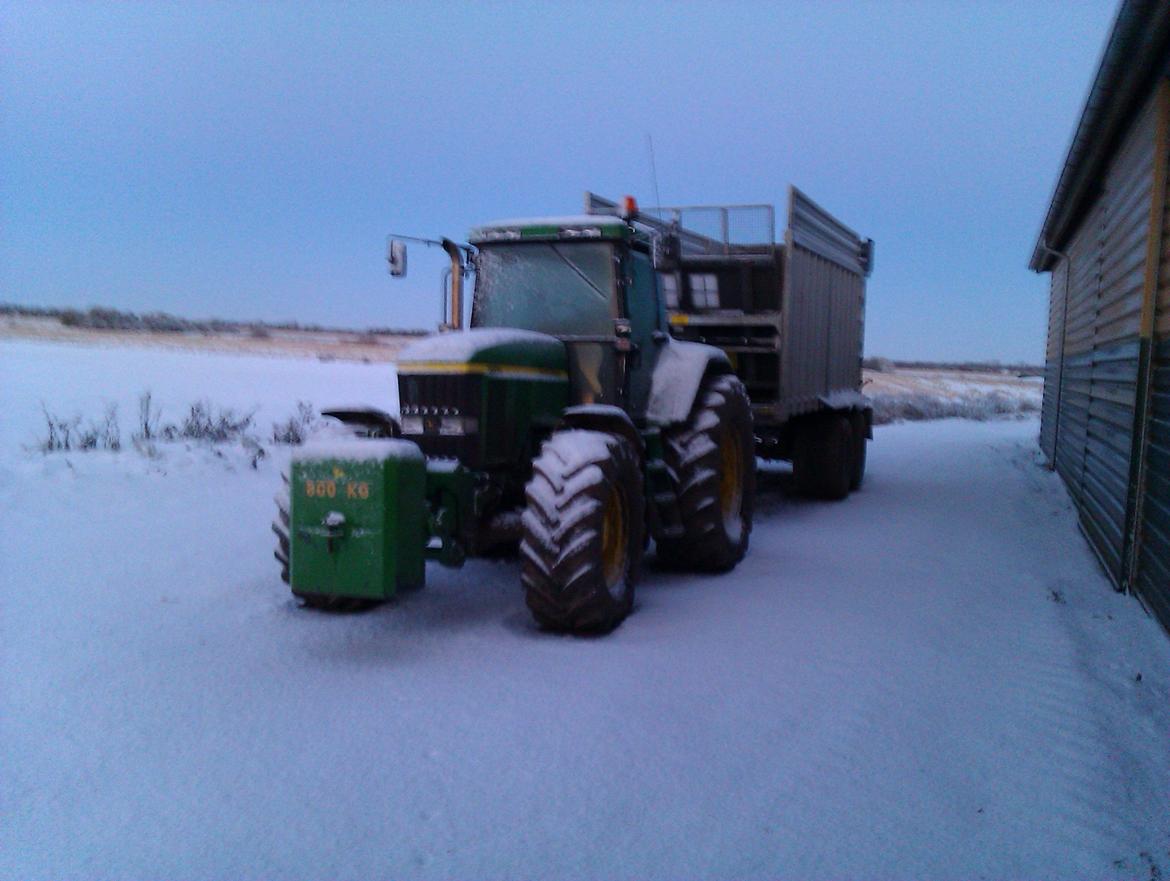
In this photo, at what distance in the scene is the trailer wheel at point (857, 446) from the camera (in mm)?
12859

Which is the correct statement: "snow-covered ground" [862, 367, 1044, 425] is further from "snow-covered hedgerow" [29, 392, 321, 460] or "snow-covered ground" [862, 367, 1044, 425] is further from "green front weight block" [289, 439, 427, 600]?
"green front weight block" [289, 439, 427, 600]

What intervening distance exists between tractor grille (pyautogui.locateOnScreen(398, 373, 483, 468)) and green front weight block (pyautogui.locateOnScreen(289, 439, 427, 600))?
703 millimetres

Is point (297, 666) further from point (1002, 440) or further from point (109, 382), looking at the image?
point (1002, 440)

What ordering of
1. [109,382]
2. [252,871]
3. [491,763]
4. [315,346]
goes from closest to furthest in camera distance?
[252,871] → [491,763] → [109,382] → [315,346]

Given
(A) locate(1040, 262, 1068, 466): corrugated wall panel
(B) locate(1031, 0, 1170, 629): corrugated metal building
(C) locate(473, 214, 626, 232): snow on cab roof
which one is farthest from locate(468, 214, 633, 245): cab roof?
(A) locate(1040, 262, 1068, 466): corrugated wall panel

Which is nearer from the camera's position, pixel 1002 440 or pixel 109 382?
pixel 109 382

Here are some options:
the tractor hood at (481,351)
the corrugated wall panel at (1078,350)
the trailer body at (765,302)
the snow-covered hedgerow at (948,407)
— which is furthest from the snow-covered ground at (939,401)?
the tractor hood at (481,351)

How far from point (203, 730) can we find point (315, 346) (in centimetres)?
3287

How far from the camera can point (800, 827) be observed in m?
3.51

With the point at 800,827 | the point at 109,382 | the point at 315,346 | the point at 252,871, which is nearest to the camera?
the point at 252,871

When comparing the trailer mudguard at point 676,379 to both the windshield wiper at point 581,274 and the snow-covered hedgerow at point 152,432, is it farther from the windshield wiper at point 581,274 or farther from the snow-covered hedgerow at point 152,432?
the snow-covered hedgerow at point 152,432

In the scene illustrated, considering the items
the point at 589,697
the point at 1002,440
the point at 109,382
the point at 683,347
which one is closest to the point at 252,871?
the point at 589,697

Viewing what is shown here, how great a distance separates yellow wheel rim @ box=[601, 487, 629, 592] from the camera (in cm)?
591

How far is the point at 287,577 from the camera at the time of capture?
595 cm
